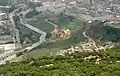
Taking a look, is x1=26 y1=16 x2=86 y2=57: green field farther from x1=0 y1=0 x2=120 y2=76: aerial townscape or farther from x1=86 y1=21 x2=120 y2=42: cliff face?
x1=86 y1=21 x2=120 y2=42: cliff face

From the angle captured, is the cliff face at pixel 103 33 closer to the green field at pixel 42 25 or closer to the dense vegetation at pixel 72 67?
the green field at pixel 42 25

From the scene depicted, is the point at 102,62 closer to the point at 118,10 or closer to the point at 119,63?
the point at 119,63

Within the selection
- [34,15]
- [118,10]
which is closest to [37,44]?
[34,15]

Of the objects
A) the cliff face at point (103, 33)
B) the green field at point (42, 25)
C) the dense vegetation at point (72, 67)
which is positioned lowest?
the green field at point (42, 25)

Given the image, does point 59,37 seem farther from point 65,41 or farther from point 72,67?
point 72,67

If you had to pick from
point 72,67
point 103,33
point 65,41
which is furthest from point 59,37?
point 72,67

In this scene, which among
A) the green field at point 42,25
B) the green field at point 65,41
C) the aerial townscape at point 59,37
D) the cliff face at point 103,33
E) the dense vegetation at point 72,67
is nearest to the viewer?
the dense vegetation at point 72,67

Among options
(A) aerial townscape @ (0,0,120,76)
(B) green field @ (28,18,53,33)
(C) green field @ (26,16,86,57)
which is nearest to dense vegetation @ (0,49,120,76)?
(A) aerial townscape @ (0,0,120,76)

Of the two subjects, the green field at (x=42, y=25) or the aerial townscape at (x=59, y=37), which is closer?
the aerial townscape at (x=59, y=37)

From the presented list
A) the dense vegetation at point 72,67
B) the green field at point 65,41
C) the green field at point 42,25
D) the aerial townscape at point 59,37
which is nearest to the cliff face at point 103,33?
the aerial townscape at point 59,37
